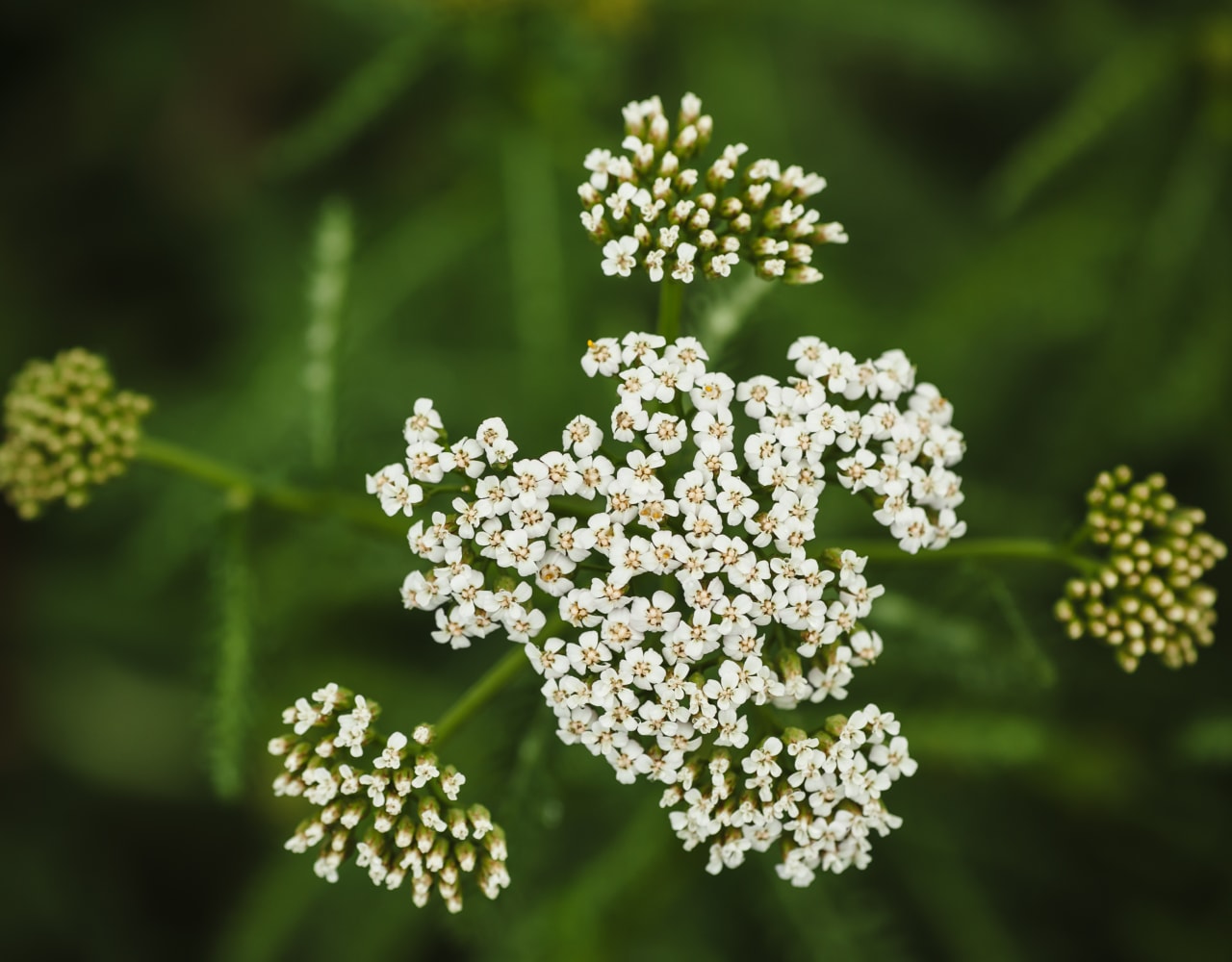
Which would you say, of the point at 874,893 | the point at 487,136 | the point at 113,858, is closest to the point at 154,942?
the point at 113,858

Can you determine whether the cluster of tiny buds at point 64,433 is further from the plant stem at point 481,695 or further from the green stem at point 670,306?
the green stem at point 670,306

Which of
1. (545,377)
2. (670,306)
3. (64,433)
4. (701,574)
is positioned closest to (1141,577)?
(701,574)

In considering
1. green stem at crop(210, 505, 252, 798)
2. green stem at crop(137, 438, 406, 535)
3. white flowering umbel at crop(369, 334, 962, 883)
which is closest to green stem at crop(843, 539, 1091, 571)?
white flowering umbel at crop(369, 334, 962, 883)

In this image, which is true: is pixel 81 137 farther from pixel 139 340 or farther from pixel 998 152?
pixel 998 152

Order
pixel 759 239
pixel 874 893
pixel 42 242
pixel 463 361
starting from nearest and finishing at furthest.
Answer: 1. pixel 759 239
2. pixel 874 893
3. pixel 463 361
4. pixel 42 242

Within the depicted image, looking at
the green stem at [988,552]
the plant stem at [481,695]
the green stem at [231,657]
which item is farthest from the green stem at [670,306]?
the green stem at [231,657]

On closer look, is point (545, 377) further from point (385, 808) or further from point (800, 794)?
point (800, 794)
